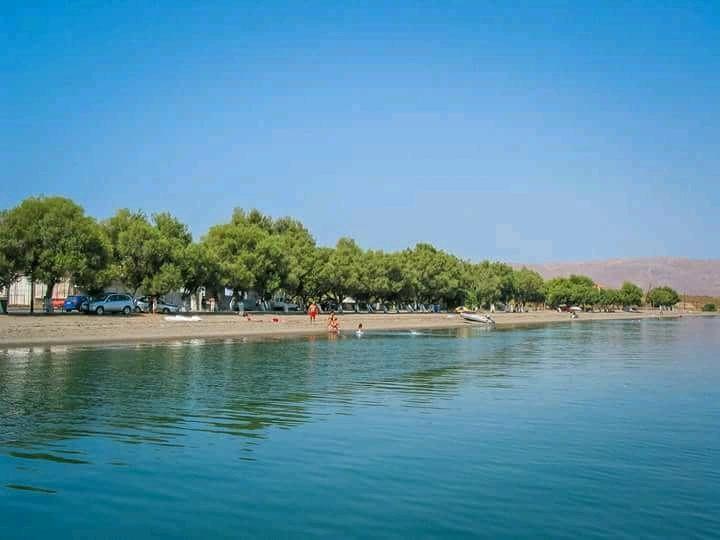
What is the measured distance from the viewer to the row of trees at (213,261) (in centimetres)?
5731

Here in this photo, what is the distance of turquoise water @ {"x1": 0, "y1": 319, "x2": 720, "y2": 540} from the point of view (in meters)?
11.3

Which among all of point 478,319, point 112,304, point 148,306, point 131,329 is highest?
point 112,304

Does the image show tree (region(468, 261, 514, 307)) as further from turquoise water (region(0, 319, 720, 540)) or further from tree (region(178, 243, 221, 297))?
turquoise water (region(0, 319, 720, 540))

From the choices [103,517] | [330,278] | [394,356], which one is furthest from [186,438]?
[330,278]

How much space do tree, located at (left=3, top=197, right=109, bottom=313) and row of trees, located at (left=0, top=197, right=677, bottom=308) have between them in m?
0.07

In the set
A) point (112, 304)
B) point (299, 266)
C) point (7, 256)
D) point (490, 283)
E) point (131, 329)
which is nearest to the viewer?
point (131, 329)

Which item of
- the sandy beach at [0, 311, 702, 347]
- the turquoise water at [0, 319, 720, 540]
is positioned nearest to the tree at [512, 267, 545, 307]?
the sandy beach at [0, 311, 702, 347]

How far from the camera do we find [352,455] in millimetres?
15406

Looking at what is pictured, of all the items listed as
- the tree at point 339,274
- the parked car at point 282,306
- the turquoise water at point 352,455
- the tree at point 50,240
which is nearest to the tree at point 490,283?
the tree at point 339,274

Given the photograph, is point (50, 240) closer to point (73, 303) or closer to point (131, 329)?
point (73, 303)

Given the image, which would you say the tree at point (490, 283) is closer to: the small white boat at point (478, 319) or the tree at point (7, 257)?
the small white boat at point (478, 319)

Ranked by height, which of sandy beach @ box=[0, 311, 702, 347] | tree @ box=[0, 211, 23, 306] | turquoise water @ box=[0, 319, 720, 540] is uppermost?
tree @ box=[0, 211, 23, 306]

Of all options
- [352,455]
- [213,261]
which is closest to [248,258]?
[213,261]

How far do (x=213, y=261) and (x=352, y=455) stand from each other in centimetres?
6379
